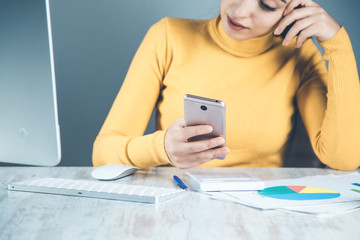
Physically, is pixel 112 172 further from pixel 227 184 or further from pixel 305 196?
pixel 305 196

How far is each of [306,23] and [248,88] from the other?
0.92 ft

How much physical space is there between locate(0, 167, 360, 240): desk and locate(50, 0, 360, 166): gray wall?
3.09ft

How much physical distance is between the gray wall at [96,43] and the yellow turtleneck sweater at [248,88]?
1.03 feet

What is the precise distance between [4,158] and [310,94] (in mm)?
988

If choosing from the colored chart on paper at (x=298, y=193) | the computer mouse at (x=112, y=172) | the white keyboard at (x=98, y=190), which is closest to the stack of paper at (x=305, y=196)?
the colored chart on paper at (x=298, y=193)

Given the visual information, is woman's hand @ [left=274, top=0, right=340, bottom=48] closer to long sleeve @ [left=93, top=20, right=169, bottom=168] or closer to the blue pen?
long sleeve @ [left=93, top=20, right=169, bottom=168]

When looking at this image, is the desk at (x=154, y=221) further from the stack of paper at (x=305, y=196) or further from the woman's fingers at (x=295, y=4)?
the woman's fingers at (x=295, y=4)

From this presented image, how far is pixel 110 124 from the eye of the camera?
1.18 meters

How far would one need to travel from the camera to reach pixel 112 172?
2.86 feet

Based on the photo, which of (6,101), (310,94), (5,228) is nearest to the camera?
(5,228)

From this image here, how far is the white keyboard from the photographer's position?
0.70 metres

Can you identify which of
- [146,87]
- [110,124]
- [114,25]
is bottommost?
[110,124]

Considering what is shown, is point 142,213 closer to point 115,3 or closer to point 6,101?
point 6,101

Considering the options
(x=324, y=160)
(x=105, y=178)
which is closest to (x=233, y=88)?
(x=324, y=160)
